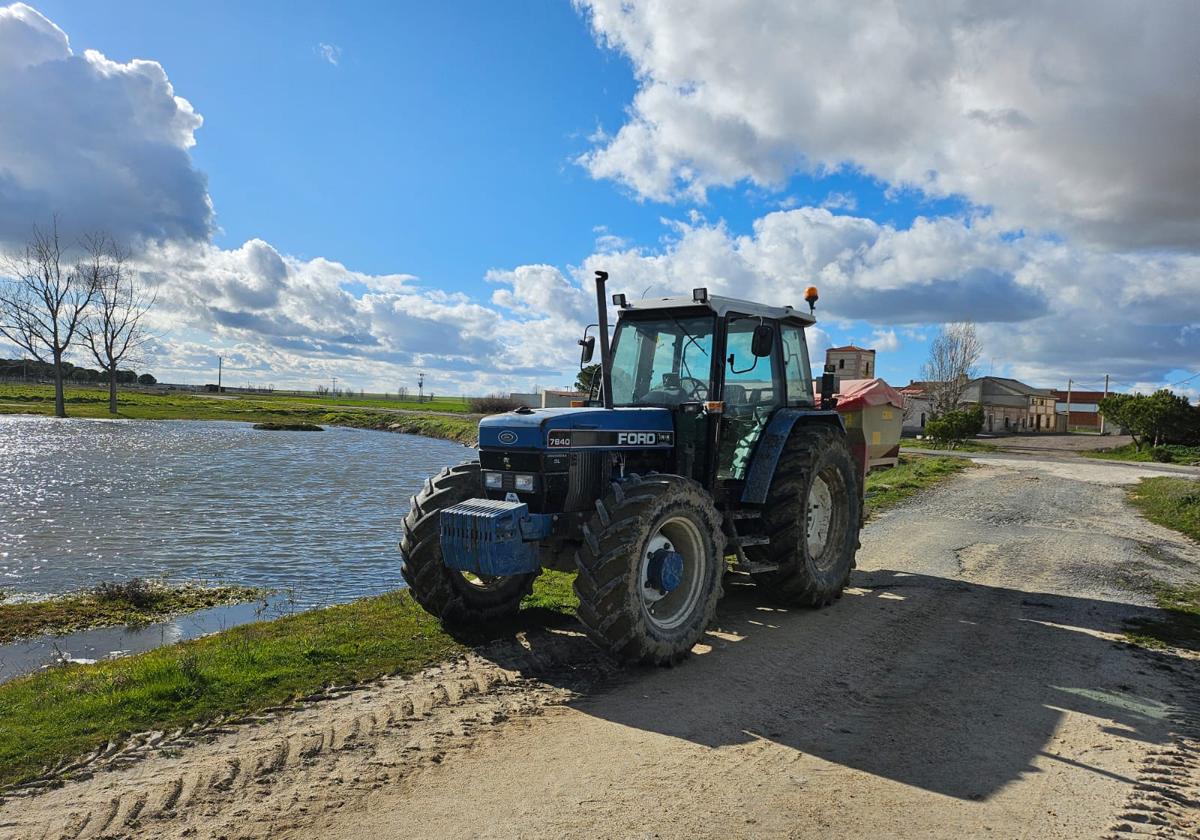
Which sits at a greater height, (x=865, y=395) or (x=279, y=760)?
(x=865, y=395)

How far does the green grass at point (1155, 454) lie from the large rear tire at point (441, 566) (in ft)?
114

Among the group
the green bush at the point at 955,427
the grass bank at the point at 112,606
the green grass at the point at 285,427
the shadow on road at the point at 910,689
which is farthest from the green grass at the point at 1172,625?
the green grass at the point at 285,427

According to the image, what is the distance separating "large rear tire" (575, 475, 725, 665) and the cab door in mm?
1086

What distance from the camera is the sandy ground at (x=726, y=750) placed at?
3543mm

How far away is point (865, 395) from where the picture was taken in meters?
9.38

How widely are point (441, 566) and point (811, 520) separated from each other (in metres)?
3.87

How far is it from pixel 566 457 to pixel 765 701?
215cm

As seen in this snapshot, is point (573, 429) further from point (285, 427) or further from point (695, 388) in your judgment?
point (285, 427)

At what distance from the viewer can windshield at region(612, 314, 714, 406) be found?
676 cm

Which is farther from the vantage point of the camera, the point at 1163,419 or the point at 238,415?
the point at 238,415

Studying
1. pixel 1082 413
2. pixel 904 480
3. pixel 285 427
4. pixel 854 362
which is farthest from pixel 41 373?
pixel 1082 413

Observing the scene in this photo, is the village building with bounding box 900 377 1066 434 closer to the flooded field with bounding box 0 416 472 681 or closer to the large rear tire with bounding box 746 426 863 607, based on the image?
the flooded field with bounding box 0 416 472 681

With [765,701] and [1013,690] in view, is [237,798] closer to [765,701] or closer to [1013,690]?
[765,701]

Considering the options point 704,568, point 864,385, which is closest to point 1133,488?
point 864,385
